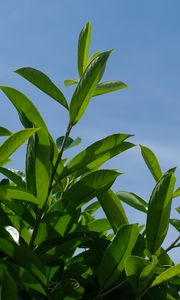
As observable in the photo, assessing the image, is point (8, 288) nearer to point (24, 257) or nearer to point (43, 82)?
point (24, 257)

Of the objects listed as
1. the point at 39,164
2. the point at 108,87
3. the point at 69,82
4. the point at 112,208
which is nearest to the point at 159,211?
the point at 112,208

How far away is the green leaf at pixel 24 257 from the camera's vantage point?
40.7 inches

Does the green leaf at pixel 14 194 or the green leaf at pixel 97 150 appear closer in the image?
the green leaf at pixel 14 194

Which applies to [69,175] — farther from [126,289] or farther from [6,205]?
[126,289]

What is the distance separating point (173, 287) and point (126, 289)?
20cm

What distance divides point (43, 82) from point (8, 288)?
0.65 meters

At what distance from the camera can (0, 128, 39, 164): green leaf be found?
1139 millimetres

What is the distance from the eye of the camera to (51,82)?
143cm

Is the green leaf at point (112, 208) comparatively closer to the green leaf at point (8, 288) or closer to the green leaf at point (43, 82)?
the green leaf at point (43, 82)

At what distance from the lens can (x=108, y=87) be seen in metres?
1.46

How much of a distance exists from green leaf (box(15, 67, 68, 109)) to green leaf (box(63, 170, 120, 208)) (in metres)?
0.26

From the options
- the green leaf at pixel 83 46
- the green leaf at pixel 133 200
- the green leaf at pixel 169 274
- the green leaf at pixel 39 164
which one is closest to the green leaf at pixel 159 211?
the green leaf at pixel 169 274

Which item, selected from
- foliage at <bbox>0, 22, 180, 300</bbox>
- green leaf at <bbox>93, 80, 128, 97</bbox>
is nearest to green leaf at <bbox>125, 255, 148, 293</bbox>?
foliage at <bbox>0, 22, 180, 300</bbox>

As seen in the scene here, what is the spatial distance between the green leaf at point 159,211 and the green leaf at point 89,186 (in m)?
0.10
